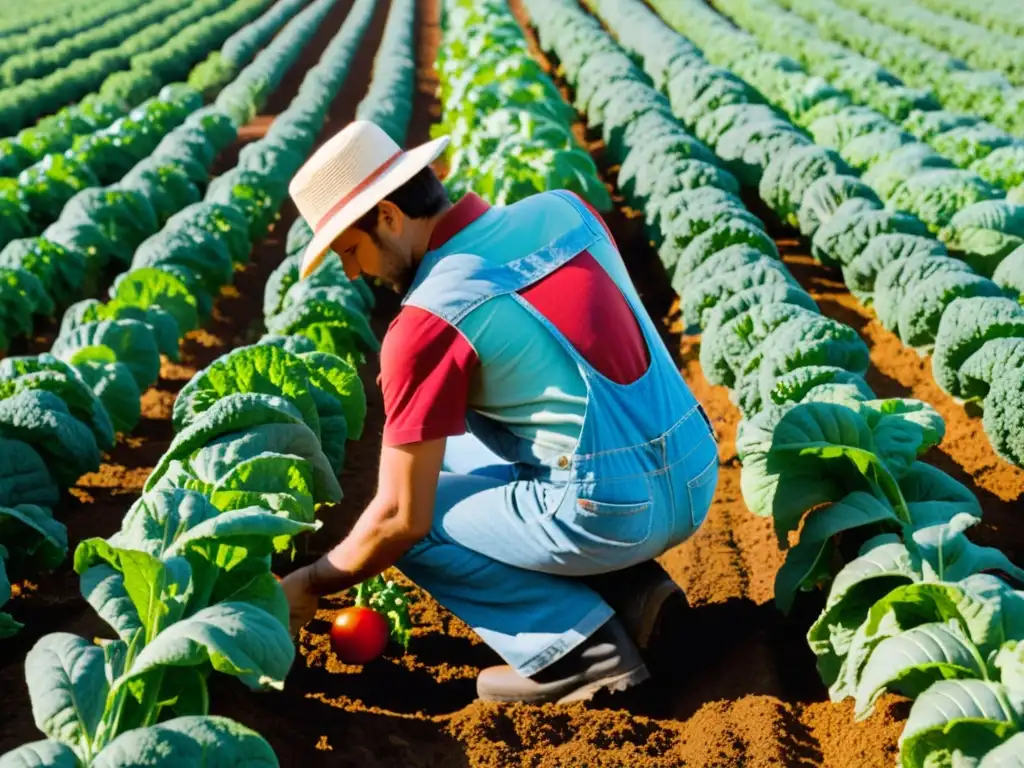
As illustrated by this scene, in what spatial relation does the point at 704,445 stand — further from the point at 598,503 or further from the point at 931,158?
the point at 931,158

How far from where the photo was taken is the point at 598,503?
335cm

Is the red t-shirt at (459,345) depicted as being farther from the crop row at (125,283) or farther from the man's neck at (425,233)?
the crop row at (125,283)

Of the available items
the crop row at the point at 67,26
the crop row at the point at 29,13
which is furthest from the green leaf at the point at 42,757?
the crop row at the point at 29,13

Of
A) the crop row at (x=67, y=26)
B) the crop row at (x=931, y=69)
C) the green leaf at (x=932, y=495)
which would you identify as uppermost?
the crop row at (x=67, y=26)

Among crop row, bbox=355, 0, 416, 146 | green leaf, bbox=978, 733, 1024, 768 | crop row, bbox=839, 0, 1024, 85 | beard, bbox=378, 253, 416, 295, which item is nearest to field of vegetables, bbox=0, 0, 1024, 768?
green leaf, bbox=978, 733, 1024, 768

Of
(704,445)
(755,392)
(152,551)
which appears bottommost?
(755,392)

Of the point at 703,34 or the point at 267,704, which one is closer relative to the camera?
the point at 267,704

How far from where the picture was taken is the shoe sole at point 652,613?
3656 millimetres

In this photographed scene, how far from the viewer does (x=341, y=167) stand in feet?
10.8

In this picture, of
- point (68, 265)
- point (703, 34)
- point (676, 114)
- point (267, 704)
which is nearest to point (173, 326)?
point (68, 265)

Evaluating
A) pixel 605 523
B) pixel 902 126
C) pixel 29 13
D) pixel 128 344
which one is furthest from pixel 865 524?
pixel 29 13

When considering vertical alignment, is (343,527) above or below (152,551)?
below

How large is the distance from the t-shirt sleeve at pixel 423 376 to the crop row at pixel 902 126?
5968mm

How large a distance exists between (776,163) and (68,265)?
5.25 m
